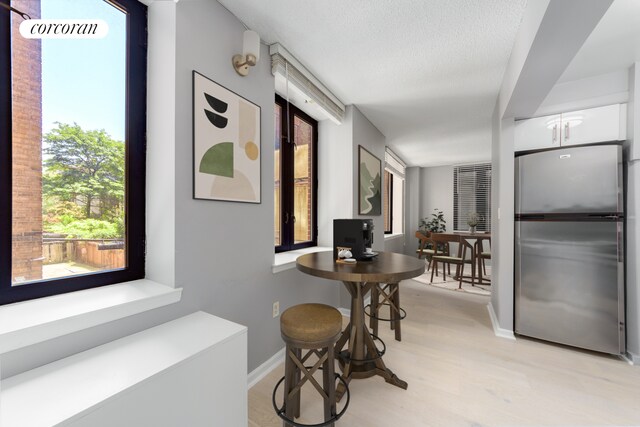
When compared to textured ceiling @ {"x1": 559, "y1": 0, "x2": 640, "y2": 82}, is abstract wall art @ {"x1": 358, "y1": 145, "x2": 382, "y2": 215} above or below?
below

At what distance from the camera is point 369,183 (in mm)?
3305

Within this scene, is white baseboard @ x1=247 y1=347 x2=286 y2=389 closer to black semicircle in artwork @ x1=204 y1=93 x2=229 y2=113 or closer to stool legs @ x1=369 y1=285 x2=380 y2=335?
stool legs @ x1=369 y1=285 x2=380 y2=335

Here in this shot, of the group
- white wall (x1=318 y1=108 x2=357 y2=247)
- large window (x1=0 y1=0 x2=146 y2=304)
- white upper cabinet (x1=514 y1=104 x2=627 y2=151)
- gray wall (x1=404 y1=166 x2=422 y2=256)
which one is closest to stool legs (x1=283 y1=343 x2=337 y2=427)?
large window (x1=0 y1=0 x2=146 y2=304)

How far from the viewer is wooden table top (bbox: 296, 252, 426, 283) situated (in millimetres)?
1377

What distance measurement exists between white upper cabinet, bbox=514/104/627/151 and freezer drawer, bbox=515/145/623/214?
0.18 metres

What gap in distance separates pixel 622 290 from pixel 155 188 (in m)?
3.48

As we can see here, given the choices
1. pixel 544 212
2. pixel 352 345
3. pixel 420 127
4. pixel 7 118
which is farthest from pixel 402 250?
pixel 7 118

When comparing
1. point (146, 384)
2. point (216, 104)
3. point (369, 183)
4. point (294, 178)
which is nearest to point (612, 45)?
point (369, 183)

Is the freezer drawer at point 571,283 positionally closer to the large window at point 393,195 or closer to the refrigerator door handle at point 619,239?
the refrigerator door handle at point 619,239

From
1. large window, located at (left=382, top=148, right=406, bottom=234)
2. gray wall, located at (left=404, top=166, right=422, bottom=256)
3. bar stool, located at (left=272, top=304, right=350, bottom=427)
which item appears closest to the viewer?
bar stool, located at (left=272, top=304, right=350, bottom=427)

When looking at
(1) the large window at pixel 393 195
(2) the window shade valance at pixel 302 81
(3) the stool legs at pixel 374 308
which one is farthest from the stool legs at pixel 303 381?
(1) the large window at pixel 393 195

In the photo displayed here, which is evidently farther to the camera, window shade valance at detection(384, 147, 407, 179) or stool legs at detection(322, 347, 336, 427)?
window shade valance at detection(384, 147, 407, 179)

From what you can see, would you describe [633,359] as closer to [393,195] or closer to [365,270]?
[365,270]

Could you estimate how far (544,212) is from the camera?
2.25m
